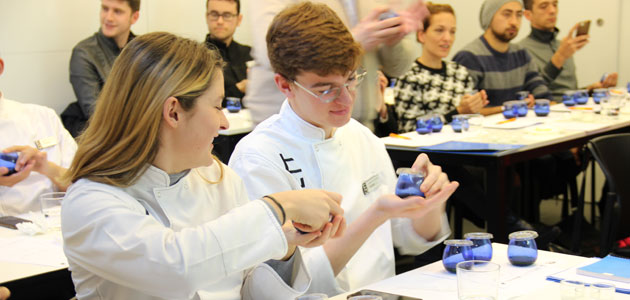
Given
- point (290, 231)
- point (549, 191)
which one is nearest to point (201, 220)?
point (290, 231)

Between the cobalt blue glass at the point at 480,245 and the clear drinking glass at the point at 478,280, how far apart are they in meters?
0.31

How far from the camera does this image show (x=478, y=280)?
1.60 meters

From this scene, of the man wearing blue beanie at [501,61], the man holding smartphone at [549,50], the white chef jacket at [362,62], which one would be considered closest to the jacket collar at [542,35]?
the man holding smartphone at [549,50]

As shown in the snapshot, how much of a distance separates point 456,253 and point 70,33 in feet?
16.4

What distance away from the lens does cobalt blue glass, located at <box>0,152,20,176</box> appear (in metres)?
3.15

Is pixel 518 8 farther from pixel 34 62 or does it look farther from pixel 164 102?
pixel 164 102

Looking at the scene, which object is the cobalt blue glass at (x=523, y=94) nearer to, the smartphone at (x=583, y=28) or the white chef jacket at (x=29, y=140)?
the smartphone at (x=583, y=28)

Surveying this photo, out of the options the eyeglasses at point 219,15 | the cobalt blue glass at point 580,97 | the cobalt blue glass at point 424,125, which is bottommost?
the cobalt blue glass at point 580,97

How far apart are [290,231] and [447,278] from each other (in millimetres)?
462

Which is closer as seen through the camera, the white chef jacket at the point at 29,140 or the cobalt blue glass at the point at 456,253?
the cobalt blue glass at the point at 456,253

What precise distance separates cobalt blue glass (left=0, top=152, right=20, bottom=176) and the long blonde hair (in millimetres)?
1638

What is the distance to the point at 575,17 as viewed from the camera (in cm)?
739

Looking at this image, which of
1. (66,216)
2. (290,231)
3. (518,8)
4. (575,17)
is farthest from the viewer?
(575,17)

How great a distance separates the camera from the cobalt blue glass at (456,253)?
1.92 metres
